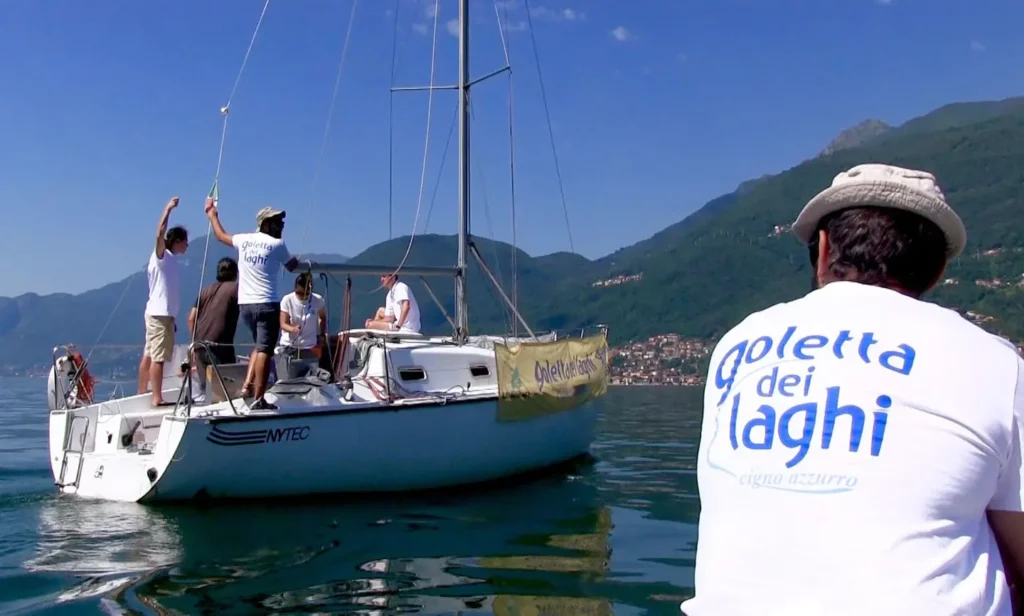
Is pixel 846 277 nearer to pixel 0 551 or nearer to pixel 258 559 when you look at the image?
pixel 258 559

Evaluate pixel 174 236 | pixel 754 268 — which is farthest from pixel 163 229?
pixel 754 268

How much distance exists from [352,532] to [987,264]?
92573 mm

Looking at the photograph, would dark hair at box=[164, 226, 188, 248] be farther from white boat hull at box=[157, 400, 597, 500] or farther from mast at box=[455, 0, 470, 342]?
mast at box=[455, 0, 470, 342]

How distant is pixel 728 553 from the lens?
1.67 meters

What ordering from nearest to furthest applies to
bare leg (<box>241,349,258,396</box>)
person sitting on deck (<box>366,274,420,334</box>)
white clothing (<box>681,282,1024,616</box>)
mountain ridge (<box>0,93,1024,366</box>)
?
white clothing (<box>681,282,1024,616</box>), bare leg (<box>241,349,258,396</box>), person sitting on deck (<box>366,274,420,334</box>), mountain ridge (<box>0,93,1024,366</box>)

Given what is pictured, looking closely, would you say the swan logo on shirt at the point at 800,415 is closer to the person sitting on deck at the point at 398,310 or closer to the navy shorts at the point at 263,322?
the navy shorts at the point at 263,322

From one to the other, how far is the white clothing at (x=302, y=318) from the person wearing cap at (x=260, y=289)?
1.65m

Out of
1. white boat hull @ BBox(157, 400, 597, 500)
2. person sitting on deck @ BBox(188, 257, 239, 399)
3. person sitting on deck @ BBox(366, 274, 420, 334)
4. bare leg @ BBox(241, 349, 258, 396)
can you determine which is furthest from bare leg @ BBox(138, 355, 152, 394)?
person sitting on deck @ BBox(366, 274, 420, 334)

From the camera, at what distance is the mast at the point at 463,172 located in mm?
12648

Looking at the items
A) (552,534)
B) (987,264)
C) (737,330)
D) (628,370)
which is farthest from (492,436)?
(987,264)

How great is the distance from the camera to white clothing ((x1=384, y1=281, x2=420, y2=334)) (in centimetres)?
1198

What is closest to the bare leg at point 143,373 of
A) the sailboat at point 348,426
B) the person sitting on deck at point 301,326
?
the sailboat at point 348,426

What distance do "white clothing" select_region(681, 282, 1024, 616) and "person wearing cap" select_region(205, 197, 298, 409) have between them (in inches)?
293

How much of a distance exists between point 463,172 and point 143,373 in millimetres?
5113
